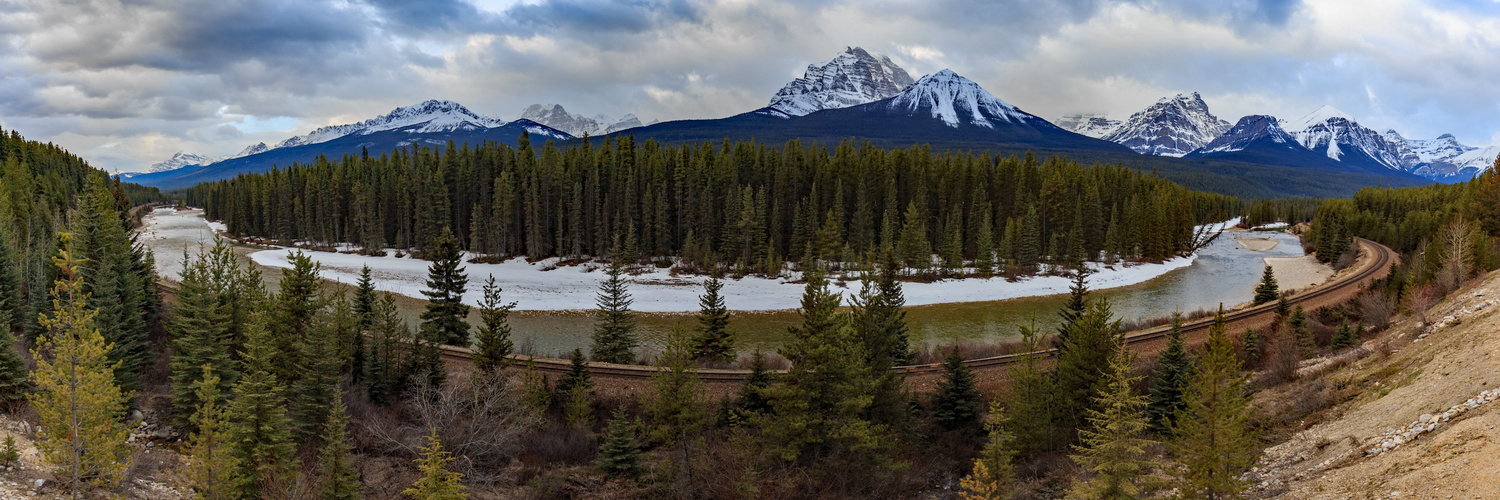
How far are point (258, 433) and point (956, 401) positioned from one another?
24873mm

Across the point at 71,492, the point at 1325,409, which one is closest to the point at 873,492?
the point at 1325,409

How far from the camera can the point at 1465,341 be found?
20.9m

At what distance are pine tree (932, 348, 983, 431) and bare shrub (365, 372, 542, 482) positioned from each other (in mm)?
16586

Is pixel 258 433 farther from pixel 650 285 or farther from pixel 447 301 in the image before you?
pixel 650 285

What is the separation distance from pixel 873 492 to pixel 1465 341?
19185 millimetres

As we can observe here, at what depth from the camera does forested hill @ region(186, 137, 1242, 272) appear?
7550 cm

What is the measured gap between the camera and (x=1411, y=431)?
50.4 feet

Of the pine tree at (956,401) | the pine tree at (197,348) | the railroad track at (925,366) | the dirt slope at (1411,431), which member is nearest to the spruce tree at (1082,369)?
the railroad track at (925,366)

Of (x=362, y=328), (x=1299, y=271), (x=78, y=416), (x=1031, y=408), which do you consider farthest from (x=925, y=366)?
(x=1299, y=271)

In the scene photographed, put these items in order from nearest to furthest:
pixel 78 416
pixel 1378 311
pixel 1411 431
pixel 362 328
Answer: pixel 1411 431 → pixel 78 416 → pixel 362 328 → pixel 1378 311

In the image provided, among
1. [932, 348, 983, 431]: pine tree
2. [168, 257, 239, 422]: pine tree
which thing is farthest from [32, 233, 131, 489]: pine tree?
[932, 348, 983, 431]: pine tree

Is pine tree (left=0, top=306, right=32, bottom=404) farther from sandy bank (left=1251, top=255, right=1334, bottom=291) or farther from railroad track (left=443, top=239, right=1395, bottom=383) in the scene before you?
sandy bank (left=1251, top=255, right=1334, bottom=291)

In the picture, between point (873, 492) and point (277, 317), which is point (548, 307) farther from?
point (873, 492)

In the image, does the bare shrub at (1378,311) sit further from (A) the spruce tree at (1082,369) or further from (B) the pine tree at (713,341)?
(B) the pine tree at (713,341)
